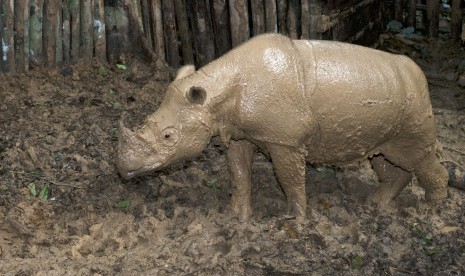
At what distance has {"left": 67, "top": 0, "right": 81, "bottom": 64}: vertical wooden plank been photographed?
292 inches

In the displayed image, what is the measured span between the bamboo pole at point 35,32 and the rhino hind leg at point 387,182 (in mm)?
3359

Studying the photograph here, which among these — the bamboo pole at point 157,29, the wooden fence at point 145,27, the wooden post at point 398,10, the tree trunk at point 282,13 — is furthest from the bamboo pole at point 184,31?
the wooden post at point 398,10

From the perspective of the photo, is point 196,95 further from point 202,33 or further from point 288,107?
point 202,33

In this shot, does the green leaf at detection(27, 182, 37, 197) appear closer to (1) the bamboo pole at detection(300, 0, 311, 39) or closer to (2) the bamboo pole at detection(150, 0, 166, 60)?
(2) the bamboo pole at detection(150, 0, 166, 60)

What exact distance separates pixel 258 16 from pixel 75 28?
5.66ft

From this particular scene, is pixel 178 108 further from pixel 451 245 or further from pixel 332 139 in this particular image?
pixel 451 245

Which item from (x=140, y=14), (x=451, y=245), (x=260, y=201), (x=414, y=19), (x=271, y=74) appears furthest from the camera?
(x=414, y=19)

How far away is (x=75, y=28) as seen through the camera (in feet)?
24.5

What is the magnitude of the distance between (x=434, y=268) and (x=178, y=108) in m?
2.01

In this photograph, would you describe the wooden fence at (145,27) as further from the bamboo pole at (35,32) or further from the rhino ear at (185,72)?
the rhino ear at (185,72)

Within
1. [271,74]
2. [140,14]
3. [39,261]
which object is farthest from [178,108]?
[140,14]

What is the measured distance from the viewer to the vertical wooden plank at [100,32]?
24.6 feet

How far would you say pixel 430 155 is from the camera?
5707 mm

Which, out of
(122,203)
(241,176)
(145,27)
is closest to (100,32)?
(145,27)
